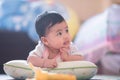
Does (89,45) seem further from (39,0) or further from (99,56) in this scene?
(39,0)

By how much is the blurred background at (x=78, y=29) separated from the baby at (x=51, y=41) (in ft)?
2.30

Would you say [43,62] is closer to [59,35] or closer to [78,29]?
[59,35]

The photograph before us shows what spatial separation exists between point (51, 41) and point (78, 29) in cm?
144

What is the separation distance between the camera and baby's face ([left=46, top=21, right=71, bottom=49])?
881mm

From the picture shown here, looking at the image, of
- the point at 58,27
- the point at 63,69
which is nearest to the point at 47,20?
the point at 58,27

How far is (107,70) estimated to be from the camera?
177 cm

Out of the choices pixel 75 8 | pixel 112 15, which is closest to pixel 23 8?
pixel 75 8

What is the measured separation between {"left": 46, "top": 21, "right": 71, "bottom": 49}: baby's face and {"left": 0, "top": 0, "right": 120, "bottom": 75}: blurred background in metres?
0.73

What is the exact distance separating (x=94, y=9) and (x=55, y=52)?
1.75 meters

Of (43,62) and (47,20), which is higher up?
(47,20)

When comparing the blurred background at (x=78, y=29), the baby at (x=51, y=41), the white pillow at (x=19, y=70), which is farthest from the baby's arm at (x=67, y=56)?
the blurred background at (x=78, y=29)

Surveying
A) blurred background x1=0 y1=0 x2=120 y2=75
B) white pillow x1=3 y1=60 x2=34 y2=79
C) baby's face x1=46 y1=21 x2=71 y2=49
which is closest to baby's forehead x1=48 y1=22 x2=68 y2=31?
baby's face x1=46 y1=21 x2=71 y2=49

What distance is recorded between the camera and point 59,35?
2.90ft

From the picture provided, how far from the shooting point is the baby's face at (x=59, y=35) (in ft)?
2.89
